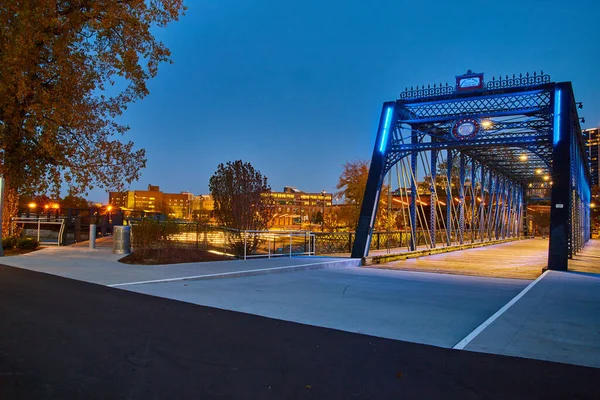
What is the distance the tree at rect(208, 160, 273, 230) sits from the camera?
19.3 m

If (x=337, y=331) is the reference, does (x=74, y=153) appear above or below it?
above

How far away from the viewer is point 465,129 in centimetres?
1872

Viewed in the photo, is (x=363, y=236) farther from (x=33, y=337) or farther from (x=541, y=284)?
(x=33, y=337)

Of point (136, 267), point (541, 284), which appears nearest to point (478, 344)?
point (541, 284)

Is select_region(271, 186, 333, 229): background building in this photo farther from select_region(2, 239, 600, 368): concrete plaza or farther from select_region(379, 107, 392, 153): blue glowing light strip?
→ select_region(2, 239, 600, 368): concrete plaza

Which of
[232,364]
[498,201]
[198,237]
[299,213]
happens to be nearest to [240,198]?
[198,237]

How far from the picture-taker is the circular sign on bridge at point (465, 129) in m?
18.5

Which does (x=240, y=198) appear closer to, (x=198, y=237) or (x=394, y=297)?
(x=198, y=237)

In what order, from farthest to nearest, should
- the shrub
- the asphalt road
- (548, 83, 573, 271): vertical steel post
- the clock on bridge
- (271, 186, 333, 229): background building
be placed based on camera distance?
(271, 186, 333, 229): background building
the clock on bridge
the shrub
(548, 83, 573, 271): vertical steel post
the asphalt road

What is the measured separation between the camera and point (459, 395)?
154 inches

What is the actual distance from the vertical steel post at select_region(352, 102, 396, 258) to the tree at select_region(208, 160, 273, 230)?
4517mm

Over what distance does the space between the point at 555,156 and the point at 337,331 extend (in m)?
13.4

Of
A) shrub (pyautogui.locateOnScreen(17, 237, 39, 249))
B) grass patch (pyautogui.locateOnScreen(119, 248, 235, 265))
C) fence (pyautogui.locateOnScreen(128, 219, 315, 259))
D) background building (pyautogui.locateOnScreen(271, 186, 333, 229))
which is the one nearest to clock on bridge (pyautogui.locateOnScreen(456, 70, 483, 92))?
fence (pyautogui.locateOnScreen(128, 219, 315, 259))

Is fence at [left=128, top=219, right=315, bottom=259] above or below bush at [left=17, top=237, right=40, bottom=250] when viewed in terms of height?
above
